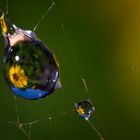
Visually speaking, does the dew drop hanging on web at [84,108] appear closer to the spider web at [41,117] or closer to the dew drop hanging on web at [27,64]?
the spider web at [41,117]

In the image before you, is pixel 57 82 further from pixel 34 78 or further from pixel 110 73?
pixel 110 73

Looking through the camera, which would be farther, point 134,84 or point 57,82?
point 134,84

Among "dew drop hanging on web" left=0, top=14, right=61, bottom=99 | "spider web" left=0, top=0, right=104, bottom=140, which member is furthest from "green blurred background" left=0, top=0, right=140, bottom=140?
"dew drop hanging on web" left=0, top=14, right=61, bottom=99

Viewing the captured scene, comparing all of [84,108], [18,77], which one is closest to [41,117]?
[84,108]

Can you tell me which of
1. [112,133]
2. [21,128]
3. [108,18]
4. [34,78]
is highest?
[34,78]

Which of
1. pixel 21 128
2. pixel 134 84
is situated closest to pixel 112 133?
pixel 134 84

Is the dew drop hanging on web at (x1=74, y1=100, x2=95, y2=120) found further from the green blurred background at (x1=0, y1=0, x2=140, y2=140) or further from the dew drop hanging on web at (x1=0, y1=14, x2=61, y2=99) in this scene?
the dew drop hanging on web at (x1=0, y1=14, x2=61, y2=99)

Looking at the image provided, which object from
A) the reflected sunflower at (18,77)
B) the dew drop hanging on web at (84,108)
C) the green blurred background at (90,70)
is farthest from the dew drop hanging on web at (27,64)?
the green blurred background at (90,70)
